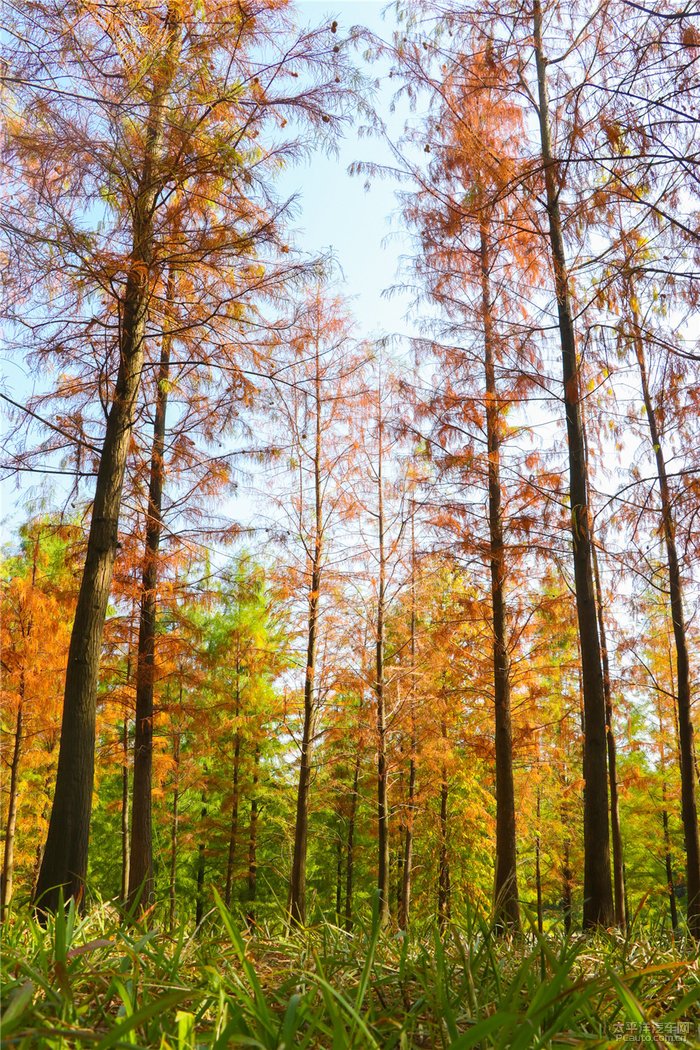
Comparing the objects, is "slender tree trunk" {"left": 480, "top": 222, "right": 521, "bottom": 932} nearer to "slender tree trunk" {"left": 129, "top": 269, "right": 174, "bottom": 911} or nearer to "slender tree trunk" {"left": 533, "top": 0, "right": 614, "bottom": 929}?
"slender tree trunk" {"left": 533, "top": 0, "right": 614, "bottom": 929}

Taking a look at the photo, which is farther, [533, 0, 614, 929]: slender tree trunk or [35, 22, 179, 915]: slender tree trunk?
[533, 0, 614, 929]: slender tree trunk

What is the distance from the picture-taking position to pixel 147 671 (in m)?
9.68

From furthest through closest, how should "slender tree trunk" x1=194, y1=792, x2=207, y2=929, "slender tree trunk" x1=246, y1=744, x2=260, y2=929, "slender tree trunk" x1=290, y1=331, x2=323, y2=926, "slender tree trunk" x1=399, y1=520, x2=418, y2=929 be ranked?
1. "slender tree trunk" x1=194, y1=792, x2=207, y2=929
2. "slender tree trunk" x1=246, y1=744, x2=260, y2=929
3. "slender tree trunk" x1=399, y1=520, x2=418, y2=929
4. "slender tree trunk" x1=290, y1=331, x2=323, y2=926

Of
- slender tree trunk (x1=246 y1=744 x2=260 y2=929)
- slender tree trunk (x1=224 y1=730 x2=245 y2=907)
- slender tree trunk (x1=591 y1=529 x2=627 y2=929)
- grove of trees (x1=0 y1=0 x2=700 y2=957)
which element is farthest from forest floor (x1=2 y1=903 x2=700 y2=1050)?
slender tree trunk (x1=246 y1=744 x2=260 y2=929)

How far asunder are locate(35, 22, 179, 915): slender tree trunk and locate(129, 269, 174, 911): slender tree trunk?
2.70 meters

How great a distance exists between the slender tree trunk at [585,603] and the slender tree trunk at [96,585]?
3184mm

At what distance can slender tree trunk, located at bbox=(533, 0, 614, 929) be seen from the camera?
6180mm

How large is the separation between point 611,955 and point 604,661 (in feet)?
38.3

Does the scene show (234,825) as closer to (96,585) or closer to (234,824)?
(234,824)

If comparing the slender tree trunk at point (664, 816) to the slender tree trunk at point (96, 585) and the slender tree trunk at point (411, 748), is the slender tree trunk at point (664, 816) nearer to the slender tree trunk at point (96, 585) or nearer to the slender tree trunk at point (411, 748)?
the slender tree trunk at point (411, 748)

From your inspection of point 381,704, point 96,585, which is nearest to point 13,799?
point 381,704

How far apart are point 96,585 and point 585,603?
442 cm

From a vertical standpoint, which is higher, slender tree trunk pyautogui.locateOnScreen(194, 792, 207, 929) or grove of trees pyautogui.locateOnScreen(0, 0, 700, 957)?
grove of trees pyautogui.locateOnScreen(0, 0, 700, 957)

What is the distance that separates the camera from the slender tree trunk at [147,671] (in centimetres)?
924
